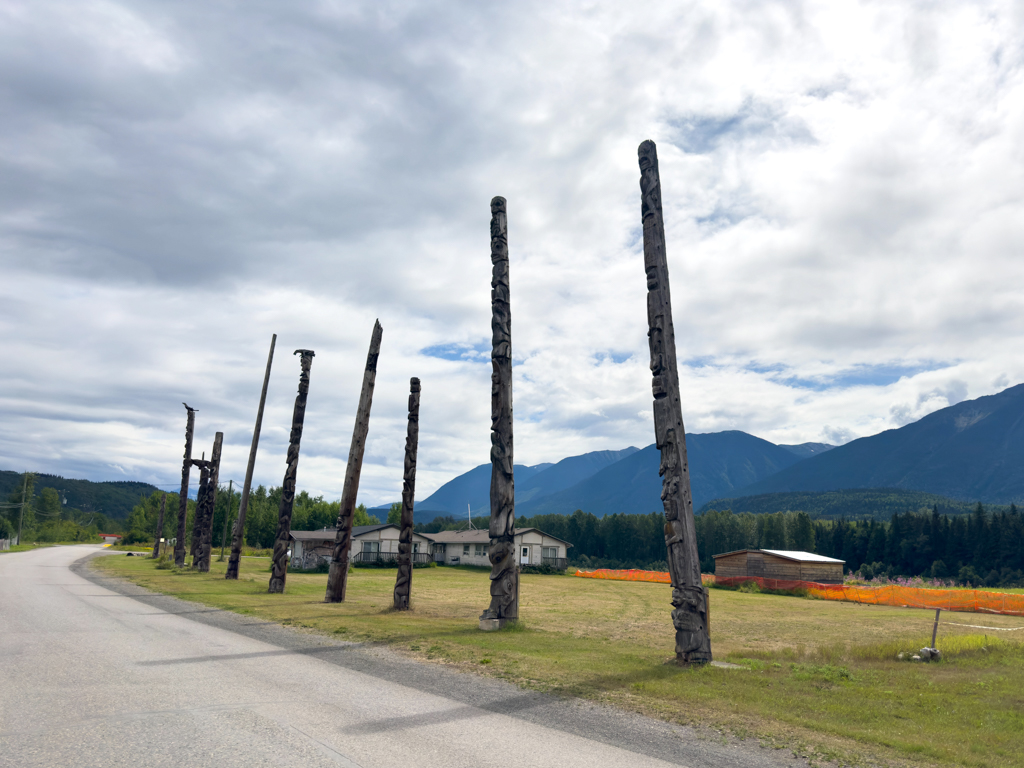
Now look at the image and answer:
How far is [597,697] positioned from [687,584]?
13.2ft

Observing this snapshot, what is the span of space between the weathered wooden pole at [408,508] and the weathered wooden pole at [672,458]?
1078cm

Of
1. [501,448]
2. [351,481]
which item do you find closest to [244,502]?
[351,481]

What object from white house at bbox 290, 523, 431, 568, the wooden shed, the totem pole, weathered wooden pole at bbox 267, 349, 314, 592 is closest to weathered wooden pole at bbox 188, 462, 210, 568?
the totem pole

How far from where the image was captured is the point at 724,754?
22.3 feet

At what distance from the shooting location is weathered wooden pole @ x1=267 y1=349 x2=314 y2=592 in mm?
27578

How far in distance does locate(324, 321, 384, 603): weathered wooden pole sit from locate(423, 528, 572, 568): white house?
51.0 meters

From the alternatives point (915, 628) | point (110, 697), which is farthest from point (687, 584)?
point (915, 628)

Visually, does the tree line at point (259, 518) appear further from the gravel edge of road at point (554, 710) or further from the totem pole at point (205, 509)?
the gravel edge of road at point (554, 710)

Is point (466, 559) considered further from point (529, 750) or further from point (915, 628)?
point (529, 750)

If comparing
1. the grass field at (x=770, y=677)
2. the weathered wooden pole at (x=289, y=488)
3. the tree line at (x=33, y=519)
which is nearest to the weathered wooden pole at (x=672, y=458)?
the grass field at (x=770, y=677)

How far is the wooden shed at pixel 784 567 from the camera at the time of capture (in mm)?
56344

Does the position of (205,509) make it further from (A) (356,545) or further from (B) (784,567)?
(B) (784,567)

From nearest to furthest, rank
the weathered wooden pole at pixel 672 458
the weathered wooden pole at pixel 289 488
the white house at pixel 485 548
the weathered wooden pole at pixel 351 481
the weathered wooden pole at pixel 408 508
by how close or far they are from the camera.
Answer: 1. the weathered wooden pole at pixel 672 458
2. the weathered wooden pole at pixel 408 508
3. the weathered wooden pole at pixel 351 481
4. the weathered wooden pole at pixel 289 488
5. the white house at pixel 485 548

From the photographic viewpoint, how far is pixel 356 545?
70438mm
